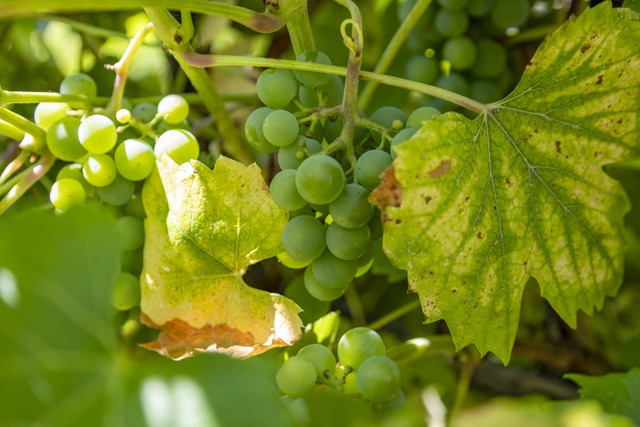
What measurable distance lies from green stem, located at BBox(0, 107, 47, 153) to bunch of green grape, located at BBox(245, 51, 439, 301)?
30 cm

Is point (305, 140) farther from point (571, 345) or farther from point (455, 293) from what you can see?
point (571, 345)

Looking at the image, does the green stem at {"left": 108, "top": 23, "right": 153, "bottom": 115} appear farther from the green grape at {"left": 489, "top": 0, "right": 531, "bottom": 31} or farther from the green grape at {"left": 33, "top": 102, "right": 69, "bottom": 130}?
the green grape at {"left": 489, "top": 0, "right": 531, "bottom": 31}

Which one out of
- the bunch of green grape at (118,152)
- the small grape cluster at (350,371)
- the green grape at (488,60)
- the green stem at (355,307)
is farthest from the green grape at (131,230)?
the green grape at (488,60)

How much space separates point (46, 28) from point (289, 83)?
1148 millimetres

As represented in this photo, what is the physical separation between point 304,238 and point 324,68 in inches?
7.9

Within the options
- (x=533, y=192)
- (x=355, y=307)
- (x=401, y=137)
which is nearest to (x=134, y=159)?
(x=401, y=137)

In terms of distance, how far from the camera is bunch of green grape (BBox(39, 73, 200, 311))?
2.97ft

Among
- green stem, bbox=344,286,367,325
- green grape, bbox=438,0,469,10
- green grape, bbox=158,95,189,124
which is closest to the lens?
green grape, bbox=158,95,189,124

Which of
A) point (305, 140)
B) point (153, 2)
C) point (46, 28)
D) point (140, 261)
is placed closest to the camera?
Answer: point (153, 2)

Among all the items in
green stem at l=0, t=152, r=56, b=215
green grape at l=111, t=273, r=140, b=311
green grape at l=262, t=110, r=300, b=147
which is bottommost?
green grape at l=111, t=273, r=140, b=311

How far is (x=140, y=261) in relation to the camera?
1.00 meters

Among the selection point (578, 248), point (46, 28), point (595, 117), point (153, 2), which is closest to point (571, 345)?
point (578, 248)

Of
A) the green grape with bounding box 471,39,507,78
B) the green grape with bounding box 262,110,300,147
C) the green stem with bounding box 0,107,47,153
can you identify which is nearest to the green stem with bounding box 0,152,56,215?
the green stem with bounding box 0,107,47,153

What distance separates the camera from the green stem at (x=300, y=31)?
0.89 meters
